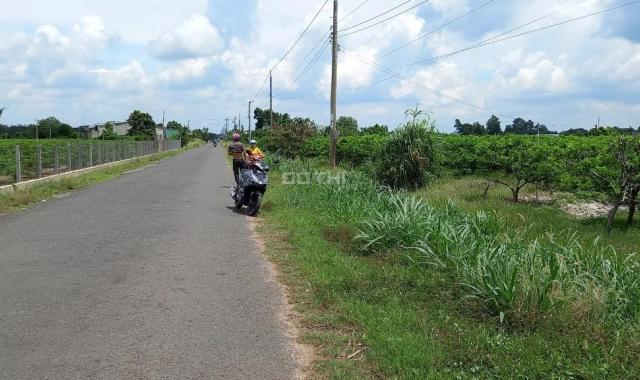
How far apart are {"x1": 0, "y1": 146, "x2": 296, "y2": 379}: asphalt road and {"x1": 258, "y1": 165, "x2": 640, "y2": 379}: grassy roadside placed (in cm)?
38

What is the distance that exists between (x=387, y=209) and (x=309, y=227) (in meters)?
1.35

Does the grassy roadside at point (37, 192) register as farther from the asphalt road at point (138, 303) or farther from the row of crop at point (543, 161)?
the row of crop at point (543, 161)

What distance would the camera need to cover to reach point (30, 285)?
6086mm

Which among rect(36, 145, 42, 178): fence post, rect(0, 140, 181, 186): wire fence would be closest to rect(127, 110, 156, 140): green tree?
rect(0, 140, 181, 186): wire fence

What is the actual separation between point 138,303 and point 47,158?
16.8 meters

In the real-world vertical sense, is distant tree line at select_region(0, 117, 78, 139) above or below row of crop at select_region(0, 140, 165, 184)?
above

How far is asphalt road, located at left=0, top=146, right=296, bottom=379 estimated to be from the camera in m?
4.06

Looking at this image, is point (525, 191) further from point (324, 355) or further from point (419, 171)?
point (324, 355)

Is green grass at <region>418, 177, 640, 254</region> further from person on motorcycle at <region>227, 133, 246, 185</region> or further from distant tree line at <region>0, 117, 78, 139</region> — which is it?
distant tree line at <region>0, 117, 78, 139</region>

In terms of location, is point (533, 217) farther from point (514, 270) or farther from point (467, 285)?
point (514, 270)

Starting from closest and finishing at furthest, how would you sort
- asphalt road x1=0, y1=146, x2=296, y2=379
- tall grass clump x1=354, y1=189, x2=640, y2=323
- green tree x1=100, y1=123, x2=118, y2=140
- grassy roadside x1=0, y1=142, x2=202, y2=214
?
asphalt road x1=0, y1=146, x2=296, y2=379 → tall grass clump x1=354, y1=189, x2=640, y2=323 → grassy roadside x1=0, y1=142, x2=202, y2=214 → green tree x1=100, y1=123, x2=118, y2=140

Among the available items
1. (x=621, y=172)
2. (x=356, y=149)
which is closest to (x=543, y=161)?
(x=621, y=172)

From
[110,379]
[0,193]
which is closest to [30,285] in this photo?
[110,379]

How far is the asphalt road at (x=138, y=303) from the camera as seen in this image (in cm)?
406
